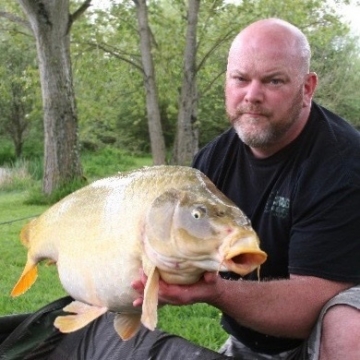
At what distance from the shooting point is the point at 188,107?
37.7 ft

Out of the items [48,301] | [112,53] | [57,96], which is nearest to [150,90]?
[112,53]

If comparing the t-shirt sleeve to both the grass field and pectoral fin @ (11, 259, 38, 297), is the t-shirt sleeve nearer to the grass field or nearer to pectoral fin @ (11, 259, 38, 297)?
pectoral fin @ (11, 259, 38, 297)

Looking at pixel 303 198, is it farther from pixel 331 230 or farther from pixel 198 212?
pixel 198 212

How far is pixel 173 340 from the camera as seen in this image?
8.36 feet

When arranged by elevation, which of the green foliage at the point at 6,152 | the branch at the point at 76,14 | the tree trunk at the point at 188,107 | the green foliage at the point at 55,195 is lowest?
the green foliage at the point at 6,152

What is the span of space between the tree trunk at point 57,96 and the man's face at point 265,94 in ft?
20.9

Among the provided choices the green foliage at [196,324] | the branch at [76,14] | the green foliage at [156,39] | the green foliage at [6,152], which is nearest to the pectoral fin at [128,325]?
the green foliage at [196,324]

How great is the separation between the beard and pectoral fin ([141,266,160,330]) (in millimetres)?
863

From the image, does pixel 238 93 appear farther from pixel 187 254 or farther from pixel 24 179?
pixel 24 179

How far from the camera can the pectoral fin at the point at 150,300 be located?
1.45m

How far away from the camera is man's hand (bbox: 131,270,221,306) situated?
1.53 m

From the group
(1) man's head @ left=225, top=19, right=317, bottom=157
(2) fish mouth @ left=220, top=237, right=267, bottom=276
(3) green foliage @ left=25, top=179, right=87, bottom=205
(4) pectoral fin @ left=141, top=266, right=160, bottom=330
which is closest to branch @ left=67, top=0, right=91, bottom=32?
(3) green foliage @ left=25, top=179, right=87, bottom=205

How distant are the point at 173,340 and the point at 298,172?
0.84 metres

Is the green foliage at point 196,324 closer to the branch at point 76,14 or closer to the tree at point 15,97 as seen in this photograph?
the branch at point 76,14
